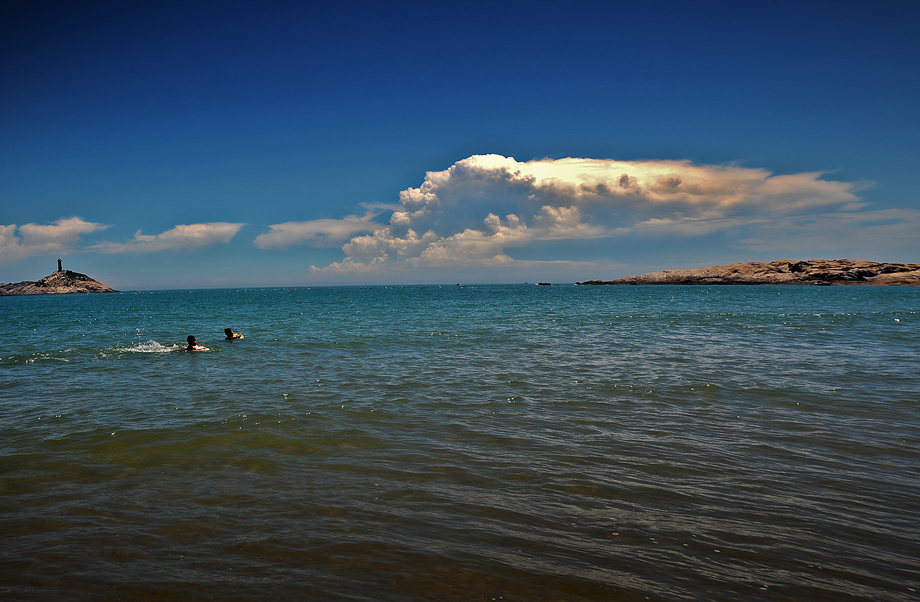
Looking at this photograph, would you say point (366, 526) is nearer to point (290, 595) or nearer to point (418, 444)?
point (290, 595)

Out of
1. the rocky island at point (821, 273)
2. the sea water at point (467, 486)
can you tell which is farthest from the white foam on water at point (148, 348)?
the rocky island at point (821, 273)

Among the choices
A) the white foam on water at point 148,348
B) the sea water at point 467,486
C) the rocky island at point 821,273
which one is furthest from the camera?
the rocky island at point 821,273

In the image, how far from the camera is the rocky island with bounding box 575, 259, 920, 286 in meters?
144

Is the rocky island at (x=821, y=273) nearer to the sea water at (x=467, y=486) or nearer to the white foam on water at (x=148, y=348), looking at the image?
the sea water at (x=467, y=486)

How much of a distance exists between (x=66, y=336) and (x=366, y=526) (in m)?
37.9

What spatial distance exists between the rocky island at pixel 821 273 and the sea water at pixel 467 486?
171 m

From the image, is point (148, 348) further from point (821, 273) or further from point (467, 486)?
point (821, 273)

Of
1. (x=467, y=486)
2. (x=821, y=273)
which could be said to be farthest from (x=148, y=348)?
(x=821, y=273)

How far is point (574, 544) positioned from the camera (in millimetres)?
5914

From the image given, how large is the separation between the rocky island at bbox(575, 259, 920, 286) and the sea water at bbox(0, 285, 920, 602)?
171m

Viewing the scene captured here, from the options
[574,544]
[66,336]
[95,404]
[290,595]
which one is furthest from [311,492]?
[66,336]

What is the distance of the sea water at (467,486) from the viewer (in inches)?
210

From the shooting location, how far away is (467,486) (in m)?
7.70

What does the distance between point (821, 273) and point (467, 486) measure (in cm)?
19350
